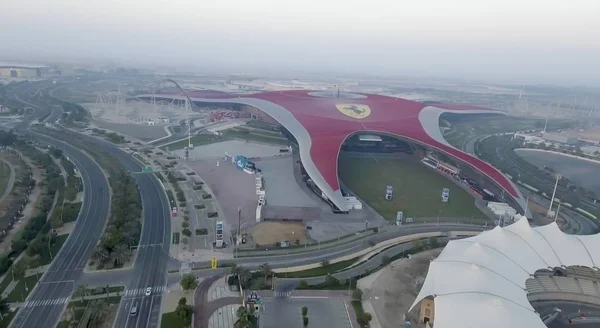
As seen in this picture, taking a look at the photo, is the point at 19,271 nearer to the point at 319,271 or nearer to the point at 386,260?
the point at 319,271

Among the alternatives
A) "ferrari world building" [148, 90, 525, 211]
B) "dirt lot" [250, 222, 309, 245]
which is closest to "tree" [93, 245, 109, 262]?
"dirt lot" [250, 222, 309, 245]

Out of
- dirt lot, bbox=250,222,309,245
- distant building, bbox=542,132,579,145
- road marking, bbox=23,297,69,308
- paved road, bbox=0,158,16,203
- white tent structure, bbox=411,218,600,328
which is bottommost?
road marking, bbox=23,297,69,308

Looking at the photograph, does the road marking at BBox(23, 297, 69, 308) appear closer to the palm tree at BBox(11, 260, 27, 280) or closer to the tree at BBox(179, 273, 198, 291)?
the palm tree at BBox(11, 260, 27, 280)

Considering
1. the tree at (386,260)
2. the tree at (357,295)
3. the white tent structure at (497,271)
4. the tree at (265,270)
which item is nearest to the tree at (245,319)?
the tree at (265,270)

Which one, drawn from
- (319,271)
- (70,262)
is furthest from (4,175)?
(319,271)

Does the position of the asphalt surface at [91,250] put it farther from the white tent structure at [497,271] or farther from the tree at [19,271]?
the white tent structure at [497,271]

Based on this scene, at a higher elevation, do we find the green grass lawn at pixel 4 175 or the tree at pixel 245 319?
the green grass lawn at pixel 4 175
